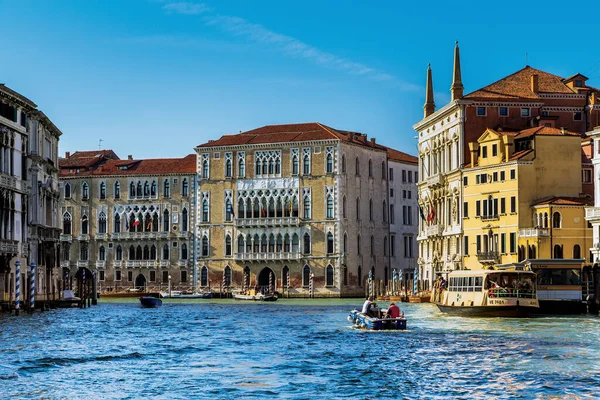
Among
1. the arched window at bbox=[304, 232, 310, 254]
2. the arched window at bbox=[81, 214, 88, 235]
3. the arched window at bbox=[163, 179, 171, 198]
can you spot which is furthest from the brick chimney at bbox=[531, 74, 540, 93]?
the arched window at bbox=[81, 214, 88, 235]

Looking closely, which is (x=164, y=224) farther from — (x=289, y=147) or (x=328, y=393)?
(x=328, y=393)

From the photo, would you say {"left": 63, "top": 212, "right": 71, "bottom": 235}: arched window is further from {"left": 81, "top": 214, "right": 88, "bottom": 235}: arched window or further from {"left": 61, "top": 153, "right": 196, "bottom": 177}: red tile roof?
{"left": 61, "top": 153, "right": 196, "bottom": 177}: red tile roof

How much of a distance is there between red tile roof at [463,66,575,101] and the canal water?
84.8 feet

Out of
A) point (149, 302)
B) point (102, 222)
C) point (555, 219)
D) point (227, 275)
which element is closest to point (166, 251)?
point (227, 275)

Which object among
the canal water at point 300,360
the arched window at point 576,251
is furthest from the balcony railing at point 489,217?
the canal water at point 300,360

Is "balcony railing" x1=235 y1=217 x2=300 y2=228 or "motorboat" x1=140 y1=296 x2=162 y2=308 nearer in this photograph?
"motorboat" x1=140 y1=296 x2=162 y2=308

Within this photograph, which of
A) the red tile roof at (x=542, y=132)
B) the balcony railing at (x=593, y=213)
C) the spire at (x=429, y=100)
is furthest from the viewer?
the spire at (x=429, y=100)

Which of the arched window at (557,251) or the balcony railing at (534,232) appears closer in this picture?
the arched window at (557,251)

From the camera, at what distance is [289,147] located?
83.4 m

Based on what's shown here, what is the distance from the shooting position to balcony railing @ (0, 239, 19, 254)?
46772mm

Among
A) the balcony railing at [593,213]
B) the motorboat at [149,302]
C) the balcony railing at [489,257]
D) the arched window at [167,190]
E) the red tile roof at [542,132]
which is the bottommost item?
the motorboat at [149,302]

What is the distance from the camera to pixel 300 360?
92.3ft

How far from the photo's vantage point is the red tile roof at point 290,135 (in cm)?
8275

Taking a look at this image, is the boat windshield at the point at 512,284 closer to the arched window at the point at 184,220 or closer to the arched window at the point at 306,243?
the arched window at the point at 306,243
